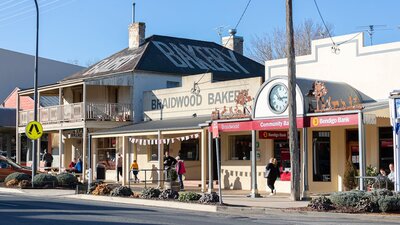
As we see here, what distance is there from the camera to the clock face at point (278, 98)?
23.2 metres

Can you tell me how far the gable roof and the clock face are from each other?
13014 millimetres

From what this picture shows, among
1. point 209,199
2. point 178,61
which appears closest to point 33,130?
point 209,199

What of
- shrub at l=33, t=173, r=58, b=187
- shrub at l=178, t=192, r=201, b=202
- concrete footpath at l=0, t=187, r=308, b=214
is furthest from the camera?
shrub at l=33, t=173, r=58, b=187

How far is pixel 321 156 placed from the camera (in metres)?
25.8

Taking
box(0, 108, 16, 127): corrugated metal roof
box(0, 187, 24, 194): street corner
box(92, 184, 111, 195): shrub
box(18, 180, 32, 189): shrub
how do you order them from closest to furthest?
box(92, 184, 111, 195): shrub
box(0, 187, 24, 194): street corner
box(18, 180, 32, 189): shrub
box(0, 108, 16, 127): corrugated metal roof

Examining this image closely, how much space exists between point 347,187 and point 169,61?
16.8 m

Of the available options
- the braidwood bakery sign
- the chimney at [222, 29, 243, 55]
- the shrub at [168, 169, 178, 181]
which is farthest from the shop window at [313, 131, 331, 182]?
the chimney at [222, 29, 243, 55]

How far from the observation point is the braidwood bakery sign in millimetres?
29038

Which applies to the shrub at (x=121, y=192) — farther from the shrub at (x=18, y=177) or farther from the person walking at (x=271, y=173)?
the shrub at (x=18, y=177)

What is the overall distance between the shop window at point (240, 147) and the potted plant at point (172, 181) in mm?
2728

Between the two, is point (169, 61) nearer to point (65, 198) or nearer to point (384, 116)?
point (65, 198)

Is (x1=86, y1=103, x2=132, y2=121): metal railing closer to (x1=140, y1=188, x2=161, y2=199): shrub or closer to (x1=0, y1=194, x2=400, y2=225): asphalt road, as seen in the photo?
(x1=140, y1=188, x2=161, y2=199): shrub

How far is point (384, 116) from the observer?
22.2 meters

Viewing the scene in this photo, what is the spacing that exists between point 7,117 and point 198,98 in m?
18.1
